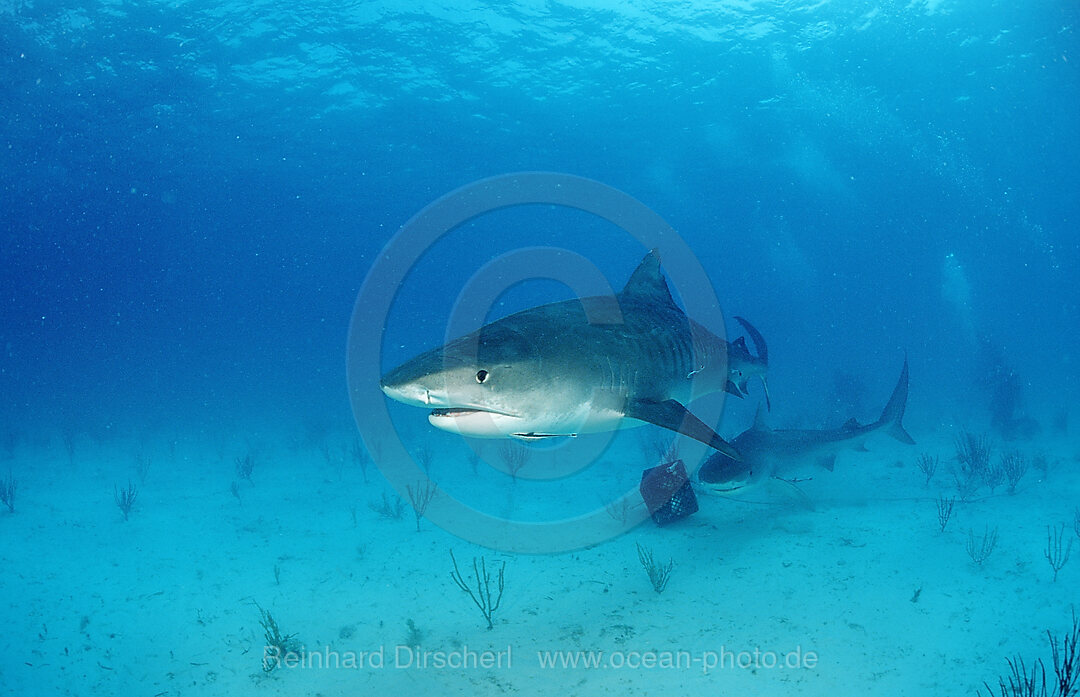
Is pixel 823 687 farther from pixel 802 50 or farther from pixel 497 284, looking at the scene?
pixel 497 284

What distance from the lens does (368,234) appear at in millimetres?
58531

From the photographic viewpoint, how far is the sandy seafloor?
4988mm

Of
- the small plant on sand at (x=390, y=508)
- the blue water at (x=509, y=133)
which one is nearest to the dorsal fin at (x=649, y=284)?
the blue water at (x=509, y=133)

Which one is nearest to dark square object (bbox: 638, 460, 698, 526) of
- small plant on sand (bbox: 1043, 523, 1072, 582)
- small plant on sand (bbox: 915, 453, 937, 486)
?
small plant on sand (bbox: 1043, 523, 1072, 582)

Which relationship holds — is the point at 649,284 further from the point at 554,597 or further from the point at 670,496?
the point at 670,496

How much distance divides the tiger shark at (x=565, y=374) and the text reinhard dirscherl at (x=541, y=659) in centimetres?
257

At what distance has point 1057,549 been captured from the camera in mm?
6727

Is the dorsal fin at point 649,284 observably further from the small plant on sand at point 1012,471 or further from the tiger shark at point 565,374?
the small plant on sand at point 1012,471

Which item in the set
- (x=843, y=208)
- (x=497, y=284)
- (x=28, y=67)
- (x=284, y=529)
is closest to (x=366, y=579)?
(x=284, y=529)

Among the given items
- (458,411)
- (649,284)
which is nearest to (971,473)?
(649,284)

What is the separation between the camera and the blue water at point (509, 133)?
20.7m

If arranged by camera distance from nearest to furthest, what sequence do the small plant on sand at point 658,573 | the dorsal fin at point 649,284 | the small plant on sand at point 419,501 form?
the dorsal fin at point 649,284
the small plant on sand at point 658,573
the small plant on sand at point 419,501

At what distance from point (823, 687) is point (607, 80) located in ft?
93.5

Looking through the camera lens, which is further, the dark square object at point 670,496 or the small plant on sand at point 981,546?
the dark square object at point 670,496
